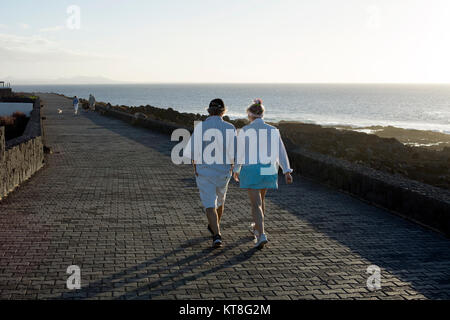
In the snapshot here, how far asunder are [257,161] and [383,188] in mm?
3215

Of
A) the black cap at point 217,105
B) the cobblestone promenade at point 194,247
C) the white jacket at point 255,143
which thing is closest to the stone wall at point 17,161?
the cobblestone promenade at point 194,247

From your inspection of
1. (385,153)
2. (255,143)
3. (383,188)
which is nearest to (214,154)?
(255,143)

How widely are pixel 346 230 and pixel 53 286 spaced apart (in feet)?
13.3

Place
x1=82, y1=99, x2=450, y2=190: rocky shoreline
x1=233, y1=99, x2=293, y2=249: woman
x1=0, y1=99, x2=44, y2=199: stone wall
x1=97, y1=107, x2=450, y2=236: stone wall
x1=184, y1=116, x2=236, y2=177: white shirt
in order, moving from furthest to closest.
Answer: x1=82, y1=99, x2=450, y2=190: rocky shoreline
x1=0, y1=99, x2=44, y2=199: stone wall
x1=97, y1=107, x2=450, y2=236: stone wall
x1=233, y1=99, x2=293, y2=249: woman
x1=184, y1=116, x2=236, y2=177: white shirt

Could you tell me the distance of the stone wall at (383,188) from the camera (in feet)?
24.0

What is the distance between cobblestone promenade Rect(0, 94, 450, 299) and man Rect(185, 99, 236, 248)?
50cm

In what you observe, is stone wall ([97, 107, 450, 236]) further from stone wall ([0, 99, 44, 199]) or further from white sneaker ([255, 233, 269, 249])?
stone wall ([0, 99, 44, 199])

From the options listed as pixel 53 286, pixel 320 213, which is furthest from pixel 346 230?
pixel 53 286

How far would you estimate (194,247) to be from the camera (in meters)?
6.23

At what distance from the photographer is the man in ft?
20.2

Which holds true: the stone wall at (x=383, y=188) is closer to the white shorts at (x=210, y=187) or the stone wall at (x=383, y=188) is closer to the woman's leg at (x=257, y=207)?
the woman's leg at (x=257, y=207)

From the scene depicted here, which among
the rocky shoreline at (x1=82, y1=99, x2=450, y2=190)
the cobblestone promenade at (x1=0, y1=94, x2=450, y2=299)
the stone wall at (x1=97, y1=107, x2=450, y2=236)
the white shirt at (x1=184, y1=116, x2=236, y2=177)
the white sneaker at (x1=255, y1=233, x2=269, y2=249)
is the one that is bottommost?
the rocky shoreline at (x1=82, y1=99, x2=450, y2=190)

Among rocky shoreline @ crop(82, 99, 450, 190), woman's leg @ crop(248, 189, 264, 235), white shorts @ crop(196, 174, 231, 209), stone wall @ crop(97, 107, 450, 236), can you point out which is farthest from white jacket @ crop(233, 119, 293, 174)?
rocky shoreline @ crop(82, 99, 450, 190)

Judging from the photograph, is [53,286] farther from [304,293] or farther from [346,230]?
[346,230]
